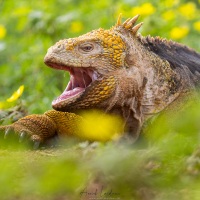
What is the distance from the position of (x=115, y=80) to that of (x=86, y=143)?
0.96 metres

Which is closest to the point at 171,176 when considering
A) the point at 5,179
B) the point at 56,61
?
the point at 5,179

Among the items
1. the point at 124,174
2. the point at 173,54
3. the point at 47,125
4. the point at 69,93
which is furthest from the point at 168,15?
the point at 124,174

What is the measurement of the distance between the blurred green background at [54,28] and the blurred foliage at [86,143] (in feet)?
0.05

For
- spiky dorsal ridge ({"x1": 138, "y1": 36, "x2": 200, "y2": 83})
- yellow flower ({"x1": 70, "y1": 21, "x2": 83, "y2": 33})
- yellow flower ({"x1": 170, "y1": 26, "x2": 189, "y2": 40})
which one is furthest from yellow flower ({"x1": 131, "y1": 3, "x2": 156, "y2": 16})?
spiky dorsal ridge ({"x1": 138, "y1": 36, "x2": 200, "y2": 83})

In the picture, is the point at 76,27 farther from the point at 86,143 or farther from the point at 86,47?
the point at 86,143

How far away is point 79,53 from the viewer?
690 centimetres

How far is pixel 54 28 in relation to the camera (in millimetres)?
11930

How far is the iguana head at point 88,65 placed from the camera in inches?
267

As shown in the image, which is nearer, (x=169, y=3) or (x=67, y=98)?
(x=67, y=98)

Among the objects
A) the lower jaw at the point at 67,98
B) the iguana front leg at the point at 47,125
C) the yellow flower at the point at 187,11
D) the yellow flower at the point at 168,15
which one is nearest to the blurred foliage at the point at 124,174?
the lower jaw at the point at 67,98

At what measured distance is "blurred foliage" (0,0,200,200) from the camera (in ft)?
12.8

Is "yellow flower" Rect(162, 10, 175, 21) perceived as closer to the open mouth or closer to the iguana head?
the iguana head

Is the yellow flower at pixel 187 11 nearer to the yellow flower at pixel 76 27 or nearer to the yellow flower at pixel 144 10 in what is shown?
the yellow flower at pixel 144 10

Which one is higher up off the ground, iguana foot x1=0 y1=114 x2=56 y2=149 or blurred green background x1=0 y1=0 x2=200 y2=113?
blurred green background x1=0 y1=0 x2=200 y2=113
